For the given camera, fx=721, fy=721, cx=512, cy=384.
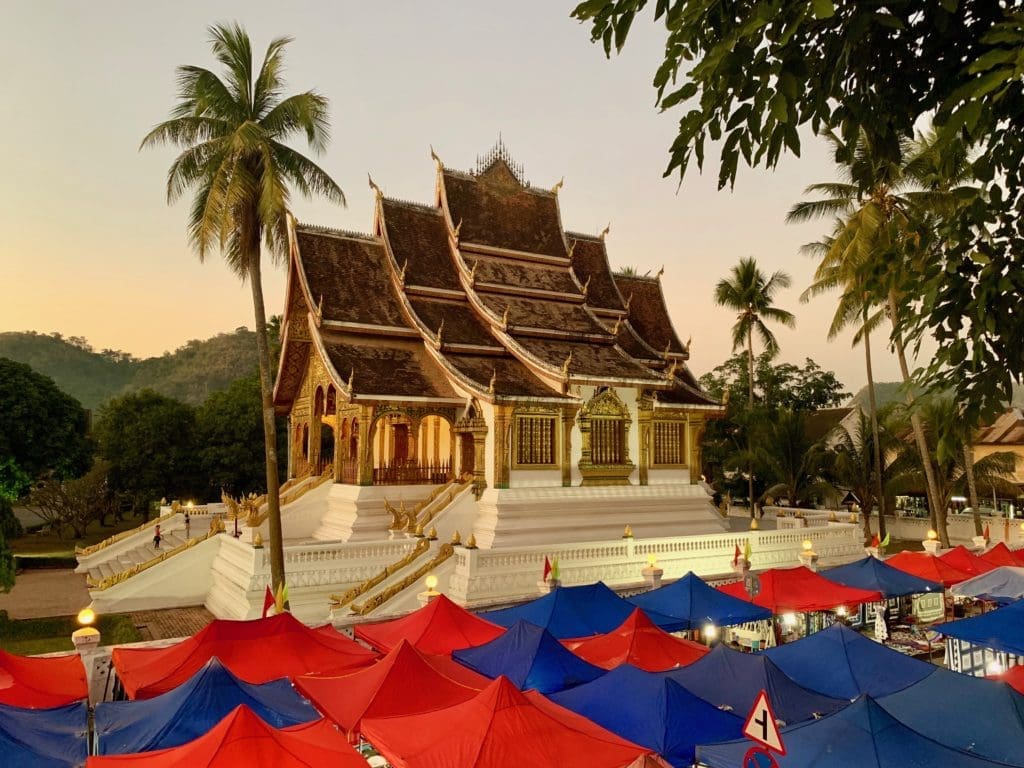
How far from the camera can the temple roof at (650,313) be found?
25703 mm

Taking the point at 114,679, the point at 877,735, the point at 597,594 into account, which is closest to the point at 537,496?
the point at 597,594

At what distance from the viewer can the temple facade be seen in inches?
752

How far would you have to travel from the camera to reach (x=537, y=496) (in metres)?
18.8

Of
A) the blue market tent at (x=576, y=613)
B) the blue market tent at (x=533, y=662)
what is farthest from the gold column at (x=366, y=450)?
the blue market tent at (x=533, y=662)

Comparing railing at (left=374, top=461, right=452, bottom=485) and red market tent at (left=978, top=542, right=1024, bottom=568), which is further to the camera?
railing at (left=374, top=461, right=452, bottom=485)

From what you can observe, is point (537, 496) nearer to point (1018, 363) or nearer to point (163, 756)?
point (163, 756)

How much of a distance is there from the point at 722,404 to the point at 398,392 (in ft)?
33.5

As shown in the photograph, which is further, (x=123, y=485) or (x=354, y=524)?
(x=123, y=485)

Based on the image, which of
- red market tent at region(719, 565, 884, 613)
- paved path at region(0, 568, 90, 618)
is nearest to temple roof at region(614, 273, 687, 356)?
red market tent at region(719, 565, 884, 613)

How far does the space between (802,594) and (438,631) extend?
703 cm

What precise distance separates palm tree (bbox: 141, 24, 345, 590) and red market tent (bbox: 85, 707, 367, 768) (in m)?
8.83

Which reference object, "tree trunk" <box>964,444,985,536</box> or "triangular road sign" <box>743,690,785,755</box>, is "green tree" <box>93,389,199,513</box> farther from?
"triangular road sign" <box>743,690,785,755</box>

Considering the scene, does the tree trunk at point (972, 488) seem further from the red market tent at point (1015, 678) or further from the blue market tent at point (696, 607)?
the red market tent at point (1015, 678)

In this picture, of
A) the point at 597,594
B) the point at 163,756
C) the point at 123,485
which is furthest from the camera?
the point at 123,485
